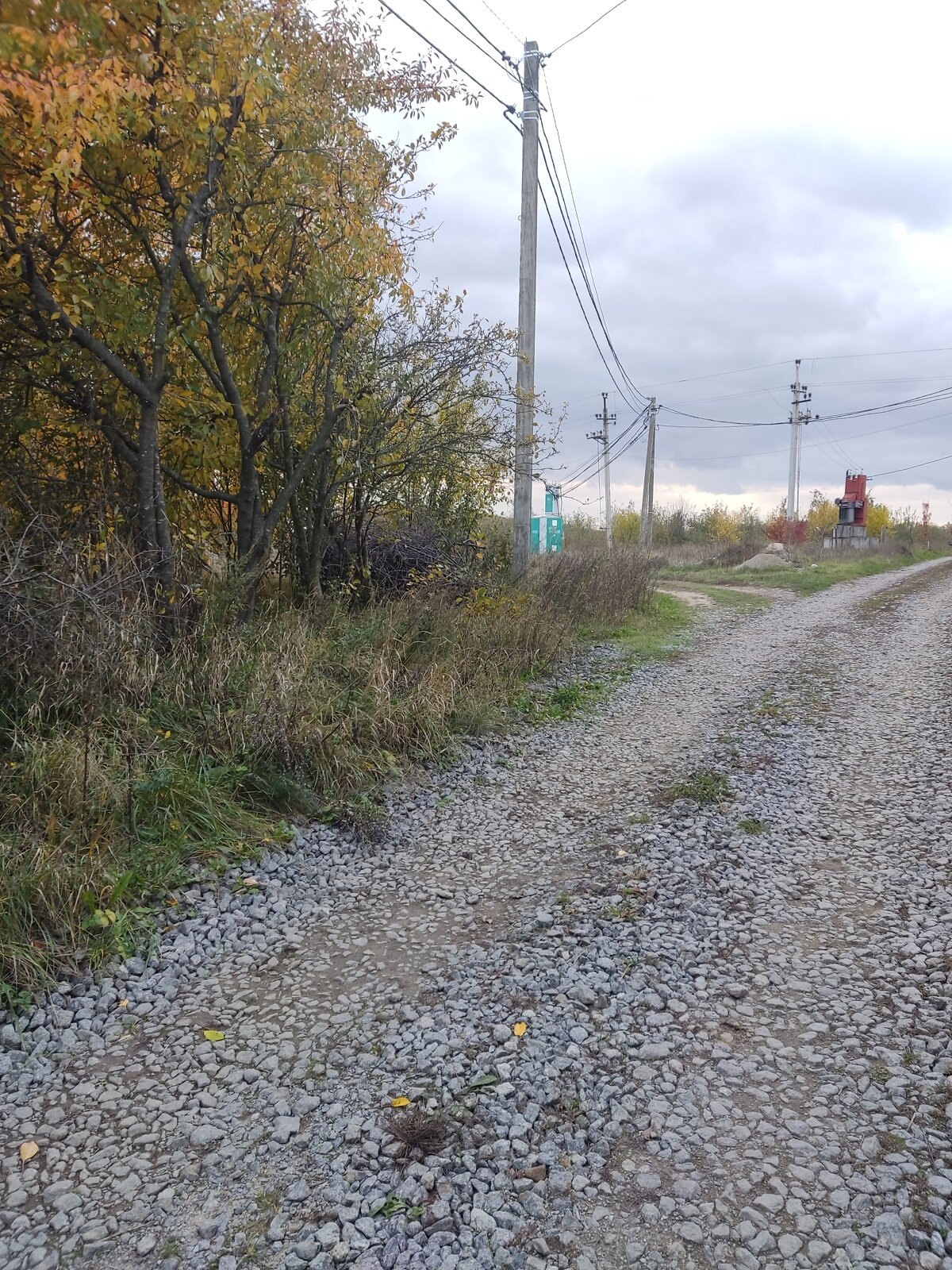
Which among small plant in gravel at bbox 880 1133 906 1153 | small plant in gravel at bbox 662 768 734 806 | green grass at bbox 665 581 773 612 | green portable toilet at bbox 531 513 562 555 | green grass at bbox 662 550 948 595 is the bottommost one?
small plant in gravel at bbox 880 1133 906 1153

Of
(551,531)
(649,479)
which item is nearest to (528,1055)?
(551,531)

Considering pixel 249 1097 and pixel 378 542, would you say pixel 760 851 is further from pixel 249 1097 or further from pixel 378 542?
pixel 378 542

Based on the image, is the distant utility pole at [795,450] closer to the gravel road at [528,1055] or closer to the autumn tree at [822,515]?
the autumn tree at [822,515]

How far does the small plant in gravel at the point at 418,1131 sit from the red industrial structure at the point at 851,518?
35.8 metres

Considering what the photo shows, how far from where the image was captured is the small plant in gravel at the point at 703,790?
221 inches

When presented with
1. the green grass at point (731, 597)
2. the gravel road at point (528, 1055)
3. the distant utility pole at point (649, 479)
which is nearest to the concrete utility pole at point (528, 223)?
the gravel road at point (528, 1055)

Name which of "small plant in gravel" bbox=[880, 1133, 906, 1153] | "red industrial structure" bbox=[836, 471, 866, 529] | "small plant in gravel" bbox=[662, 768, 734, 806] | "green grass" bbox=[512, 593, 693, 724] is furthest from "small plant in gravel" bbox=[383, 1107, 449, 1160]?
"red industrial structure" bbox=[836, 471, 866, 529]

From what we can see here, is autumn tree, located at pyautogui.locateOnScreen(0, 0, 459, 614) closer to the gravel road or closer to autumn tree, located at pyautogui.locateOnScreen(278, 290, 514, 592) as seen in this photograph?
autumn tree, located at pyautogui.locateOnScreen(278, 290, 514, 592)

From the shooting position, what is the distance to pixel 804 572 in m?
23.2

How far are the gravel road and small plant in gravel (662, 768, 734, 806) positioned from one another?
53mm

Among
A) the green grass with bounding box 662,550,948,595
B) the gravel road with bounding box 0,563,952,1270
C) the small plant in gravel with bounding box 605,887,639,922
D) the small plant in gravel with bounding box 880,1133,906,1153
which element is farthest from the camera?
the green grass with bounding box 662,550,948,595

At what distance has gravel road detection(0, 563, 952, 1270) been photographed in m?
2.34

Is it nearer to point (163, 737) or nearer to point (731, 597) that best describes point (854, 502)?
point (731, 597)

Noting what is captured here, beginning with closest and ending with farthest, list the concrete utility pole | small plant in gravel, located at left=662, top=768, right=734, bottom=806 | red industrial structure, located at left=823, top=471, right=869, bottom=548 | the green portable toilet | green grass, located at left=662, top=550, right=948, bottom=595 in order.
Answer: small plant in gravel, located at left=662, top=768, right=734, bottom=806 < the concrete utility pole < green grass, located at left=662, top=550, right=948, bottom=595 < the green portable toilet < red industrial structure, located at left=823, top=471, right=869, bottom=548
